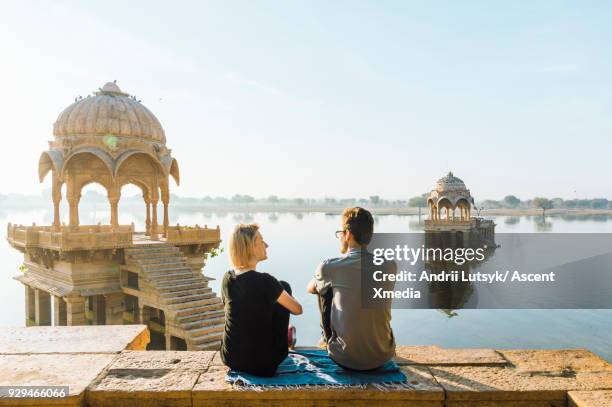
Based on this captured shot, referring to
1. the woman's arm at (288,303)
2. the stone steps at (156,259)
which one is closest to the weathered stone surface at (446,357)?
the woman's arm at (288,303)

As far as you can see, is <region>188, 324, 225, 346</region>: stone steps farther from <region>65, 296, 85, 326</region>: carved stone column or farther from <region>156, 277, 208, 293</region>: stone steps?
<region>65, 296, 85, 326</region>: carved stone column

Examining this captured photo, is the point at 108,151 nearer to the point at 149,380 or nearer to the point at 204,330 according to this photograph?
the point at 204,330

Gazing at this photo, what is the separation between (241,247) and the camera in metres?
3.33

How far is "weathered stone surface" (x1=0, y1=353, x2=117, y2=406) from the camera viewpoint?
302cm

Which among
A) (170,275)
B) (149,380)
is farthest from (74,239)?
(149,380)

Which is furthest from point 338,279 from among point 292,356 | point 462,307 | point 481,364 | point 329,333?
point 462,307

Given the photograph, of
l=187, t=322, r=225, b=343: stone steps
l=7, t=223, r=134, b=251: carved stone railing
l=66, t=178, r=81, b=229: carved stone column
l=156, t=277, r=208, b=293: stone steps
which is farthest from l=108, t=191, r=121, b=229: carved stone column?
l=187, t=322, r=225, b=343: stone steps

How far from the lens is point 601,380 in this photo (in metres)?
3.25

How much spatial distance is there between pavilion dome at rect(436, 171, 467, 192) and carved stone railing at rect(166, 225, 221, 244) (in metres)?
27.3

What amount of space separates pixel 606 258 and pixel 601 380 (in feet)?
168

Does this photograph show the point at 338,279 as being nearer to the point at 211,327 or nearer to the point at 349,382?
the point at 349,382

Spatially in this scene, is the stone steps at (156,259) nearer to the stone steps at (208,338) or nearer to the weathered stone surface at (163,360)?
the stone steps at (208,338)

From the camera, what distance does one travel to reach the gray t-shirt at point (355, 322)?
3.19 m

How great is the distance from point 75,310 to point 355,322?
13267 mm
